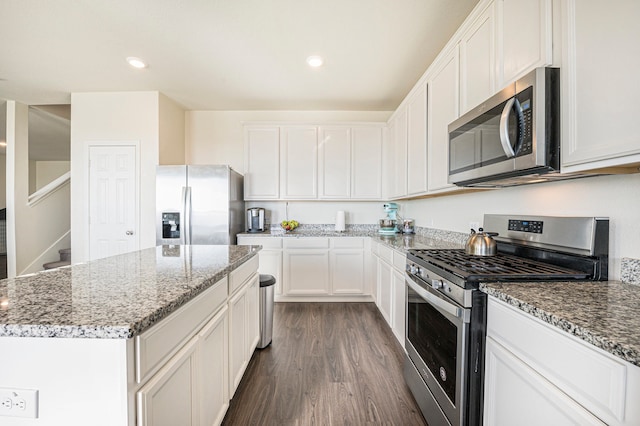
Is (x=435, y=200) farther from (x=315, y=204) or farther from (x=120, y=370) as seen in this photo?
(x=120, y=370)

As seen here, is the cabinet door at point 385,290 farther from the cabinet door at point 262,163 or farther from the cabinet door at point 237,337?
the cabinet door at point 262,163

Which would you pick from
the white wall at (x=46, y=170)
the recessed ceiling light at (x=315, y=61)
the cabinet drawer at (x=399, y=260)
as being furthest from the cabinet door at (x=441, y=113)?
the white wall at (x=46, y=170)

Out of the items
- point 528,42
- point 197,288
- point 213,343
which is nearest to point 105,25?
point 197,288

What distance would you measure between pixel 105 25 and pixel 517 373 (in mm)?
3495

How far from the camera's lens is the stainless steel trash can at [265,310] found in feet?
7.60

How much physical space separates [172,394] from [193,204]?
269 cm

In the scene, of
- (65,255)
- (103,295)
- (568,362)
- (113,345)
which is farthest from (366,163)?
(65,255)

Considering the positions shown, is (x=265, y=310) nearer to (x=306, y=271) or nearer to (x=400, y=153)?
(x=306, y=271)

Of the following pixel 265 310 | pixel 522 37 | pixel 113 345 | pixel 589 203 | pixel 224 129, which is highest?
pixel 224 129

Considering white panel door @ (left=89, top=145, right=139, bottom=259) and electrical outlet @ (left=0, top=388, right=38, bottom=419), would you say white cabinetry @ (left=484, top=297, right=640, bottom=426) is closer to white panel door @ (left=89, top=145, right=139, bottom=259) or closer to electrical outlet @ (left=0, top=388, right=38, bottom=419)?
electrical outlet @ (left=0, top=388, right=38, bottom=419)

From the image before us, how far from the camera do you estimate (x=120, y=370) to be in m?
0.69

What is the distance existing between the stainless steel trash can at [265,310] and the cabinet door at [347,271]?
131 cm

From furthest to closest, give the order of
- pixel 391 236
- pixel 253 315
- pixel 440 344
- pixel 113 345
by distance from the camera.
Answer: pixel 391 236, pixel 253 315, pixel 440 344, pixel 113 345

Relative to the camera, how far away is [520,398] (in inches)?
36.4
